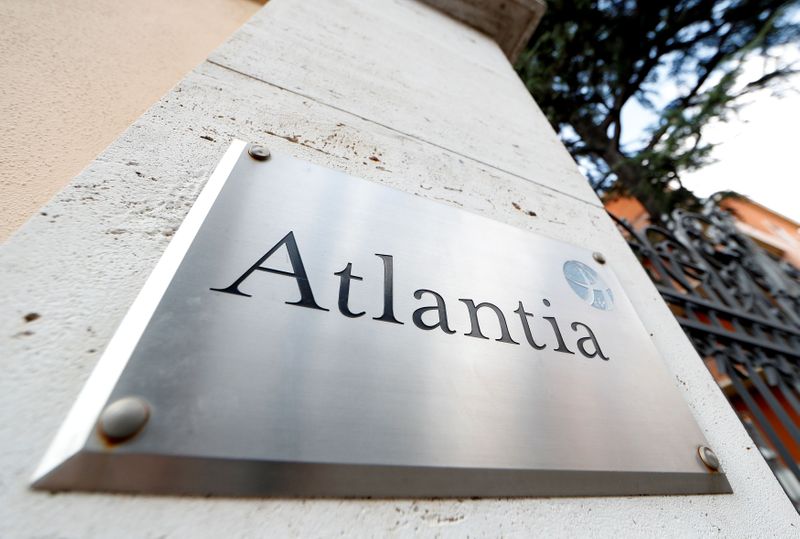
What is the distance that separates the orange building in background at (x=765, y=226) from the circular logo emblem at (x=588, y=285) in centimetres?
747

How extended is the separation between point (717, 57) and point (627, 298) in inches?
228

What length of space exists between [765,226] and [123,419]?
12.7m

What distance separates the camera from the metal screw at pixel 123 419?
308 mm

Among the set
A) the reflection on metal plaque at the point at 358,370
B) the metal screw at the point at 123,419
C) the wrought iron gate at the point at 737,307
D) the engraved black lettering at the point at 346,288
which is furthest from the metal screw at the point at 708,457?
the wrought iron gate at the point at 737,307

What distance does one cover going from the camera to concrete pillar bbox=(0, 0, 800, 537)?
332 mm

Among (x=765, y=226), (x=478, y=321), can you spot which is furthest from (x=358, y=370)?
(x=765, y=226)

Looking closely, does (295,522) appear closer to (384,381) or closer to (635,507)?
(384,381)

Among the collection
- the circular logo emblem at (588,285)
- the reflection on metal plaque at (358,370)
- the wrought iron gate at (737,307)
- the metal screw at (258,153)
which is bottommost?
the reflection on metal plaque at (358,370)

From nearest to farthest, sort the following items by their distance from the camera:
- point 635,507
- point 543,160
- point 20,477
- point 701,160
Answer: point 20,477
point 635,507
point 543,160
point 701,160

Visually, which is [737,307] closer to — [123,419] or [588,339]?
[588,339]

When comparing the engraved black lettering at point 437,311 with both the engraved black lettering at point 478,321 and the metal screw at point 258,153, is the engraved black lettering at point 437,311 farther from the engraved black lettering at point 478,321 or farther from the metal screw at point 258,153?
the metal screw at point 258,153

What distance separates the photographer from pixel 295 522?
0.35 meters

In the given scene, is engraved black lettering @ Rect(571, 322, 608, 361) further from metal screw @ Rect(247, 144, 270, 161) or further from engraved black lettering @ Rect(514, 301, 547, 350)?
metal screw @ Rect(247, 144, 270, 161)

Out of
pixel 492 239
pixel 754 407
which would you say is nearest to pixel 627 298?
pixel 492 239
